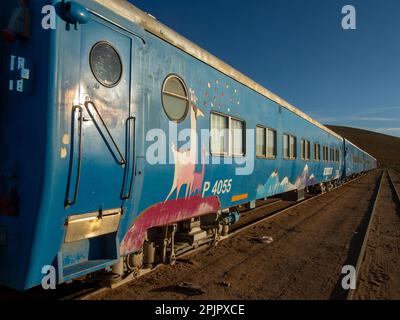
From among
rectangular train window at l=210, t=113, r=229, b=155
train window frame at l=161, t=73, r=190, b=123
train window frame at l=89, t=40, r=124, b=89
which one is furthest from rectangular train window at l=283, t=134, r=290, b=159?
train window frame at l=89, t=40, r=124, b=89

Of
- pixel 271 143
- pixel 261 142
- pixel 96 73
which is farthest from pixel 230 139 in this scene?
pixel 96 73

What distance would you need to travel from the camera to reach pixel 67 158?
3105mm

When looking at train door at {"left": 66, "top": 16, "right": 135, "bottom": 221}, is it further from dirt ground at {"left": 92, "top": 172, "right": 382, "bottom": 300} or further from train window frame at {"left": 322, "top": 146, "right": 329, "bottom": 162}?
train window frame at {"left": 322, "top": 146, "right": 329, "bottom": 162}

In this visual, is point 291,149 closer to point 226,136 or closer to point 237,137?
point 237,137

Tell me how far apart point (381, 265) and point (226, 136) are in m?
3.70

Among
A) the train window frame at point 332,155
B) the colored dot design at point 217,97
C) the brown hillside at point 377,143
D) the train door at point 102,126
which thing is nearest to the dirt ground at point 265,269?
the train door at point 102,126

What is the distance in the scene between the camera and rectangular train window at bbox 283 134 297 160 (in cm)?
989

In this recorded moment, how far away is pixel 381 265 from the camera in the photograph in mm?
6207

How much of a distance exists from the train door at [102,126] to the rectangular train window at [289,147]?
22.5ft

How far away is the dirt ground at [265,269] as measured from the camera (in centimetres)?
464

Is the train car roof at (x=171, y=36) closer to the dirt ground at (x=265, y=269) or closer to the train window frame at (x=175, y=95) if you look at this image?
the train window frame at (x=175, y=95)

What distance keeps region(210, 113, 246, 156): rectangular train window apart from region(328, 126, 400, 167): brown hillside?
4735 inches
